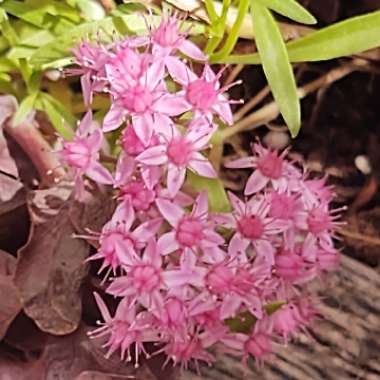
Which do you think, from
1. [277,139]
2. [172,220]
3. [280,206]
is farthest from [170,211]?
[277,139]

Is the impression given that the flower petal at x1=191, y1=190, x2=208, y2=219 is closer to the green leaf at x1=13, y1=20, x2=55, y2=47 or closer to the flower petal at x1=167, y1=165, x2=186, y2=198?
the flower petal at x1=167, y1=165, x2=186, y2=198

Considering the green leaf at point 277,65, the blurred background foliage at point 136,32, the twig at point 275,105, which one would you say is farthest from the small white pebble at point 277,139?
the green leaf at point 277,65

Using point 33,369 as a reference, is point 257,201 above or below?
above

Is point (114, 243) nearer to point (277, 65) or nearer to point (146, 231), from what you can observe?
point (146, 231)

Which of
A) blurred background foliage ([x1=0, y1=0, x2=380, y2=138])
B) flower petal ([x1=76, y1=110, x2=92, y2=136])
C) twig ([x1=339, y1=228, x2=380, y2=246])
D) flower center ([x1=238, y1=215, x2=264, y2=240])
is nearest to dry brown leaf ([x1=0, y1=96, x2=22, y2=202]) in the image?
blurred background foliage ([x1=0, y1=0, x2=380, y2=138])

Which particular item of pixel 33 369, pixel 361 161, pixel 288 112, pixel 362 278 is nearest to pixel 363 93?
pixel 361 161

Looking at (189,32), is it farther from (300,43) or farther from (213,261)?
(213,261)
